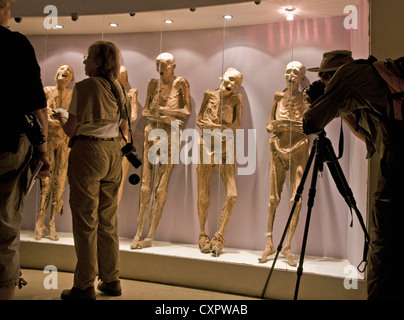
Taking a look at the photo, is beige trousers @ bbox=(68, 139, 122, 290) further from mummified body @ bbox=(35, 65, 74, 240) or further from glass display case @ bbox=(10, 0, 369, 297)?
mummified body @ bbox=(35, 65, 74, 240)

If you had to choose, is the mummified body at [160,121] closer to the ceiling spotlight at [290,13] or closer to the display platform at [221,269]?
the display platform at [221,269]

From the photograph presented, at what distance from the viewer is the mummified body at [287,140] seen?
16.7 feet

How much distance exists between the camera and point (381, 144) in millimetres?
2521

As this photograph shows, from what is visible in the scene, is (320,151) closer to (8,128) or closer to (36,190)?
(8,128)

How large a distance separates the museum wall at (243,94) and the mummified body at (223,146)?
237 mm

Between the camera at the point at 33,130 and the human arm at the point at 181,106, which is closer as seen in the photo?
the camera at the point at 33,130

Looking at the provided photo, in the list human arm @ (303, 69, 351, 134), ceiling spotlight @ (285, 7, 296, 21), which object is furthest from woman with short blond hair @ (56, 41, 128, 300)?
ceiling spotlight @ (285, 7, 296, 21)

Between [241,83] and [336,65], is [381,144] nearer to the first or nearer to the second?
[336,65]

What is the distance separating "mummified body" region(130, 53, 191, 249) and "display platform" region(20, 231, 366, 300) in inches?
19.5

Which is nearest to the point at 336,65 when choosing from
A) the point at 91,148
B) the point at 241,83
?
the point at 91,148

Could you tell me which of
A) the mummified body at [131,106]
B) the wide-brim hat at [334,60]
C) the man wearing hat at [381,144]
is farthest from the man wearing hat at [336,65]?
the mummified body at [131,106]

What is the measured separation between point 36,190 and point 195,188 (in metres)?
2.34

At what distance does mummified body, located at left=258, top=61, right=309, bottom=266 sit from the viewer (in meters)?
5.07

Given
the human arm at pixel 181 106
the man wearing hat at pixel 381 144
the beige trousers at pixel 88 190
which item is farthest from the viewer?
the human arm at pixel 181 106
